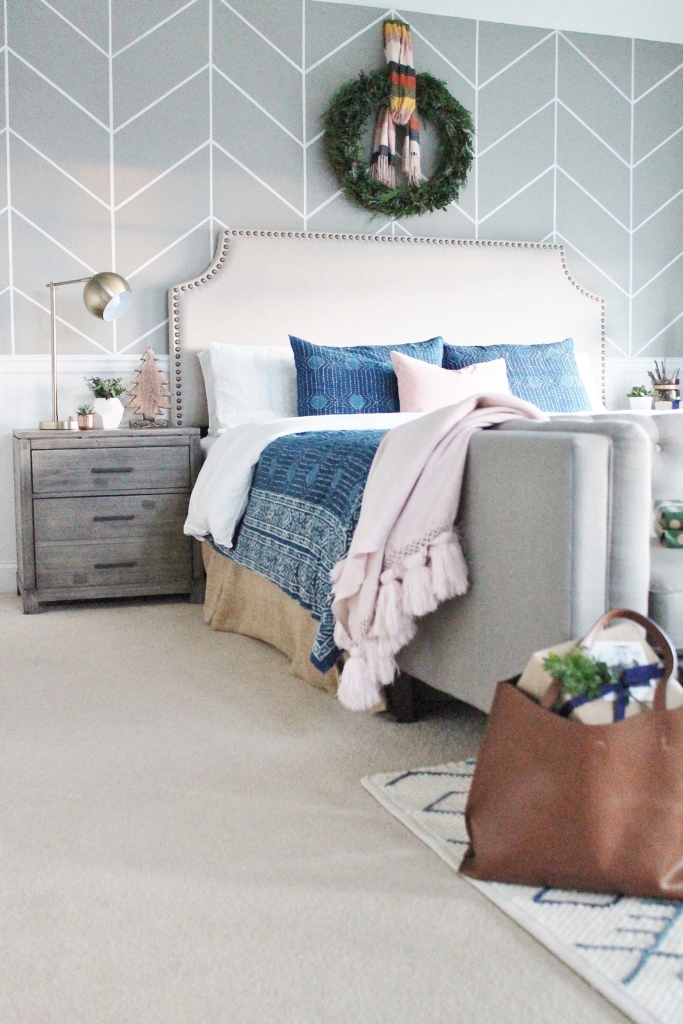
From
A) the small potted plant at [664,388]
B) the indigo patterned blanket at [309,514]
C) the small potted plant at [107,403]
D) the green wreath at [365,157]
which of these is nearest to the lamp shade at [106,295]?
the small potted plant at [107,403]

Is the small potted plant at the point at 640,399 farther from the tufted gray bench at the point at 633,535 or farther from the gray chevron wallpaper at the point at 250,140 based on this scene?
the tufted gray bench at the point at 633,535

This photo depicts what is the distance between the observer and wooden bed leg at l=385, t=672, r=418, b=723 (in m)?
2.22

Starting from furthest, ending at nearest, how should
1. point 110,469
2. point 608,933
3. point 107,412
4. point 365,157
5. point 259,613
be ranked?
point 365,157
point 107,412
point 110,469
point 259,613
point 608,933

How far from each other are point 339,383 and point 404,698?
1688 mm

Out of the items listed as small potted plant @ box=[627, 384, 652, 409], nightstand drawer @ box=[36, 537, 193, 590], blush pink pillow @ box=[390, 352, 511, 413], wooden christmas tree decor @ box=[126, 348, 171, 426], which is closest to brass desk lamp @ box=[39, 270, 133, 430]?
wooden christmas tree decor @ box=[126, 348, 171, 426]

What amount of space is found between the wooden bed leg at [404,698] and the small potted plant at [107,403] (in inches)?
76.9

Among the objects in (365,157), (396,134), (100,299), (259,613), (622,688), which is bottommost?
(259,613)

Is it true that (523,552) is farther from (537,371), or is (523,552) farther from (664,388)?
(664,388)

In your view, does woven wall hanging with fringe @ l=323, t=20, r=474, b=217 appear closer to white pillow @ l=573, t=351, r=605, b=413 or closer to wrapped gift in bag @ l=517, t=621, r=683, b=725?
white pillow @ l=573, t=351, r=605, b=413

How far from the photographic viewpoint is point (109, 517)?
3568 mm

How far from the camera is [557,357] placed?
409 centimetres

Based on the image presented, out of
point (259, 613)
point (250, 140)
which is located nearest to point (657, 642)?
point (259, 613)

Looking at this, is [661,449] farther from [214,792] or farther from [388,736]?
[214,792]

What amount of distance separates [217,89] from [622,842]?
3.54 m
